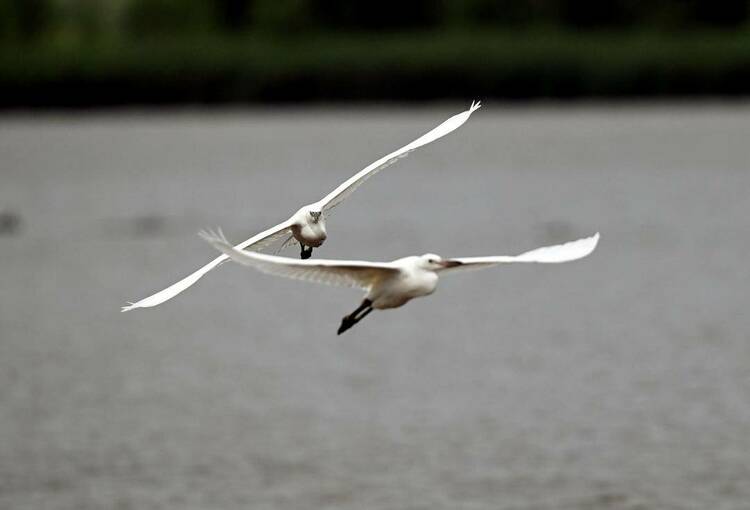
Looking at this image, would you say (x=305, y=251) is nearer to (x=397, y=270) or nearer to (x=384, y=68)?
(x=397, y=270)

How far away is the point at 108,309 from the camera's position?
34875 millimetres

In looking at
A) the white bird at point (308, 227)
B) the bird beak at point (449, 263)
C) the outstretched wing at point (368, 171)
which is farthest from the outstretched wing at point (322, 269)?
the outstretched wing at point (368, 171)

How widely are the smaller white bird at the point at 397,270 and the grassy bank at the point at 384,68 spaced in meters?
58.3

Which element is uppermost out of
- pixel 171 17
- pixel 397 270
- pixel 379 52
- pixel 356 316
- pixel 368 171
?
pixel 171 17

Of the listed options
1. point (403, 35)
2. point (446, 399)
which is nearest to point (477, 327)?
point (446, 399)

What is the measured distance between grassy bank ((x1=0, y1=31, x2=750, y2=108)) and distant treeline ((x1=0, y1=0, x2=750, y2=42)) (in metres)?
3.06

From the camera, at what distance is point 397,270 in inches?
452

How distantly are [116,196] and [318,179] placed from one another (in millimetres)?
6541

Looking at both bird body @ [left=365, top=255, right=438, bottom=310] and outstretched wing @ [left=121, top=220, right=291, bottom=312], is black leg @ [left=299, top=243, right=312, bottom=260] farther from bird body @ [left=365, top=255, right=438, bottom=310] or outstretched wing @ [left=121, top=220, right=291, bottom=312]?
bird body @ [left=365, top=255, right=438, bottom=310]

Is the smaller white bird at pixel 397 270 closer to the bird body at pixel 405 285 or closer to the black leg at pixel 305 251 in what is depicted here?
the bird body at pixel 405 285

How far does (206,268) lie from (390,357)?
1711 centimetres

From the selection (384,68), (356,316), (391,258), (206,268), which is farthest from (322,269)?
(384,68)

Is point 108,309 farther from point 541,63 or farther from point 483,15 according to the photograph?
point 483,15

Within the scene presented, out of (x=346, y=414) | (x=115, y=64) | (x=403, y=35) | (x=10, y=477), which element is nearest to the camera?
(x=10, y=477)
